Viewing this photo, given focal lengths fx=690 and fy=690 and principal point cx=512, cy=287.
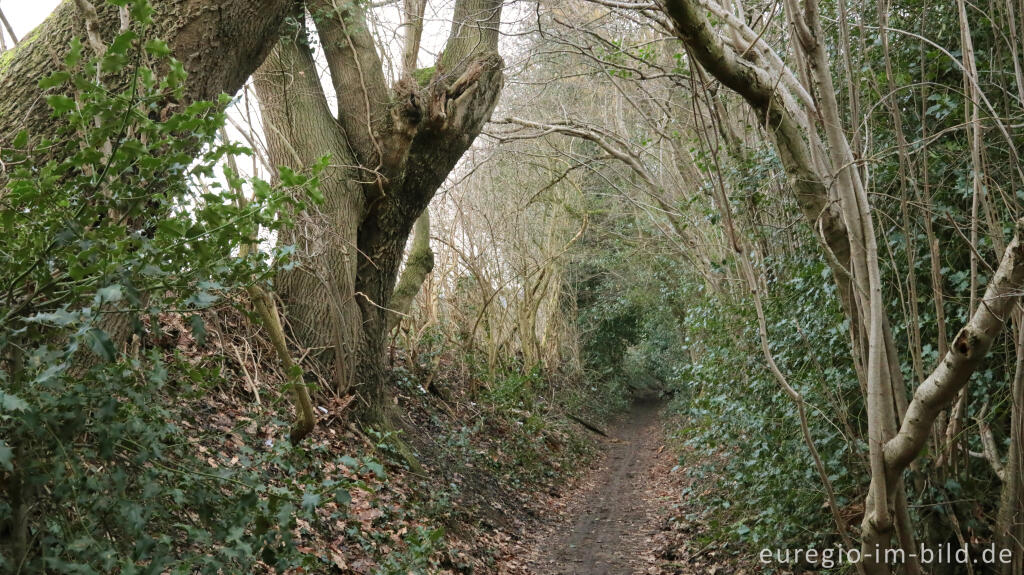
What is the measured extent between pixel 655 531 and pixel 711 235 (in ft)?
14.7

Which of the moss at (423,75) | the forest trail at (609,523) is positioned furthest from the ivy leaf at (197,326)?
the moss at (423,75)

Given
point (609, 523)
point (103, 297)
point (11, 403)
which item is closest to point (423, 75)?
point (609, 523)

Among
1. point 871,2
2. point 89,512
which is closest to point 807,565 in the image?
point 871,2

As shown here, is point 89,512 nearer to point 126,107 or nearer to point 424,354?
point 126,107

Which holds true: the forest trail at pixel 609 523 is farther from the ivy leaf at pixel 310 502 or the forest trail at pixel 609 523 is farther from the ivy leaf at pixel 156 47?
the ivy leaf at pixel 156 47

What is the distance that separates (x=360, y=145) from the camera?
23.7 feet

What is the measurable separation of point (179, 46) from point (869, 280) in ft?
12.3

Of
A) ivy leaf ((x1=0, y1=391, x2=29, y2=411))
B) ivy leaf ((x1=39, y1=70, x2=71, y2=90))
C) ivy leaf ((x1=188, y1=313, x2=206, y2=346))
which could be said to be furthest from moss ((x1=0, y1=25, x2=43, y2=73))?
ivy leaf ((x1=0, y1=391, x2=29, y2=411))

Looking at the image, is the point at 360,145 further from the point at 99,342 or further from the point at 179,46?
the point at 99,342

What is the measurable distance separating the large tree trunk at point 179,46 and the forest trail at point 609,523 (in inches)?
189

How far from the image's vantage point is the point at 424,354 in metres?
10.7

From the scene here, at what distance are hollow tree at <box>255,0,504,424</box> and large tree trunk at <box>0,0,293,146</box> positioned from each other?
240cm

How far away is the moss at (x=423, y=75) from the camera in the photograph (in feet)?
25.1

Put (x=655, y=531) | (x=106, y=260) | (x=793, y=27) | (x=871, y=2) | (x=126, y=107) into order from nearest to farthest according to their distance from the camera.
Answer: (x=106, y=260) < (x=126, y=107) < (x=793, y=27) < (x=871, y=2) < (x=655, y=531)
